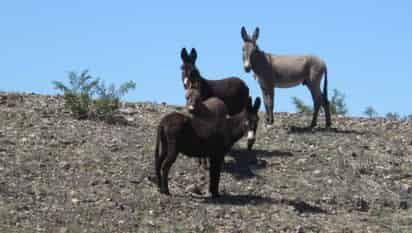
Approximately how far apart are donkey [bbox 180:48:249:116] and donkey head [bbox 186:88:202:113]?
420 millimetres

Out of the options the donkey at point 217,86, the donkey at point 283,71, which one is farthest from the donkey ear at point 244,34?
the donkey at point 217,86

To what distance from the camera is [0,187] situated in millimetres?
13992

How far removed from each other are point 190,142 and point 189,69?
94.7 inches

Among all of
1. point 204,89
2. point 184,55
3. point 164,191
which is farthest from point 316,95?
point 164,191

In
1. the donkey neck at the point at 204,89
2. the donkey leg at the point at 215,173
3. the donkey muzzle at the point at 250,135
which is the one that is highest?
the donkey neck at the point at 204,89

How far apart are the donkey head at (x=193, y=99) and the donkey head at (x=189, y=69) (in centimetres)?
45

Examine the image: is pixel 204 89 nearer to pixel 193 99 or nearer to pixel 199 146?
pixel 193 99

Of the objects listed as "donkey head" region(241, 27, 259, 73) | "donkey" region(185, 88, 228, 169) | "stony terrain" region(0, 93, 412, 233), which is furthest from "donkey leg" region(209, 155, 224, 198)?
"donkey head" region(241, 27, 259, 73)

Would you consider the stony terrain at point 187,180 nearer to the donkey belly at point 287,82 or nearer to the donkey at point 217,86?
the donkey at point 217,86

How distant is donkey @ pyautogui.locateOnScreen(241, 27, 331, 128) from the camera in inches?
813

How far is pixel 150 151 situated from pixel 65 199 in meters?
3.26

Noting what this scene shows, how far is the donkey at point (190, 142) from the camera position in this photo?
14227mm

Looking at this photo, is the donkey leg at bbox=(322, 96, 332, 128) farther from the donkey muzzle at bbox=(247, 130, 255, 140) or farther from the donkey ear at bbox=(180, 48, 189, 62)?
the donkey muzzle at bbox=(247, 130, 255, 140)

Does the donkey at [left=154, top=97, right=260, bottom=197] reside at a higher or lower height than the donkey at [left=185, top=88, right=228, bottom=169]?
lower
